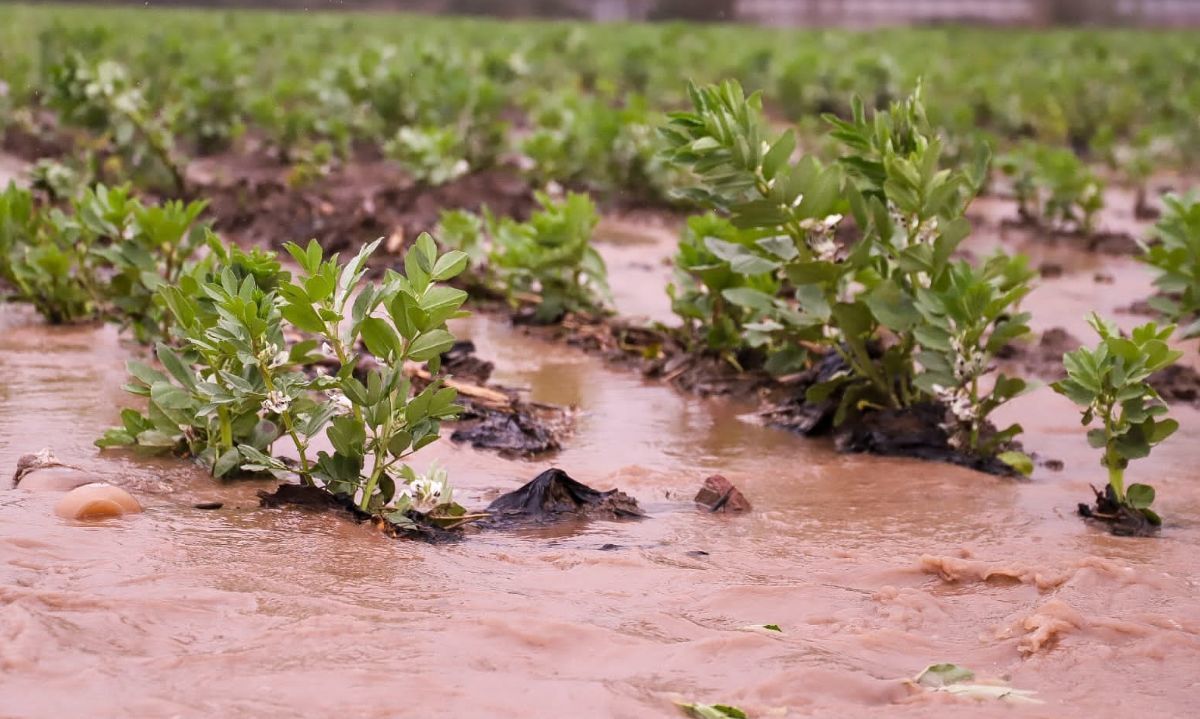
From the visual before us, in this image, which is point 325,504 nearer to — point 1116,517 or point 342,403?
point 342,403

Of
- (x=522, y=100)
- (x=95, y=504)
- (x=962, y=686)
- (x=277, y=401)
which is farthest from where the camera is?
(x=522, y=100)

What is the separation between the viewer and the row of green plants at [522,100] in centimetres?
860

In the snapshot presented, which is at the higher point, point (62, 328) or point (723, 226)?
point (723, 226)

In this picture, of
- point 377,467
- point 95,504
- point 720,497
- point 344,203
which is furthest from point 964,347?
point 344,203

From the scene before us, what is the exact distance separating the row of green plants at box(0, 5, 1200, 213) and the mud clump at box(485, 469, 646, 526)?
357cm

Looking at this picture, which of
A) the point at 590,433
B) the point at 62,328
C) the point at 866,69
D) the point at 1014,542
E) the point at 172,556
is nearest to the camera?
the point at 172,556

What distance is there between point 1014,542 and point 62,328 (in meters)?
3.65

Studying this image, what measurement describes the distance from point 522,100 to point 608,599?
10115mm

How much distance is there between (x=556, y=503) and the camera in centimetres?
360

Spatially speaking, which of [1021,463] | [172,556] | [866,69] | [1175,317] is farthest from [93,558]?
[866,69]

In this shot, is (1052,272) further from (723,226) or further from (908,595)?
(908,595)

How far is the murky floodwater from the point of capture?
8.00 ft

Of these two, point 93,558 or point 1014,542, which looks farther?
point 1014,542

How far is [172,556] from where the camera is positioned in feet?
9.70
